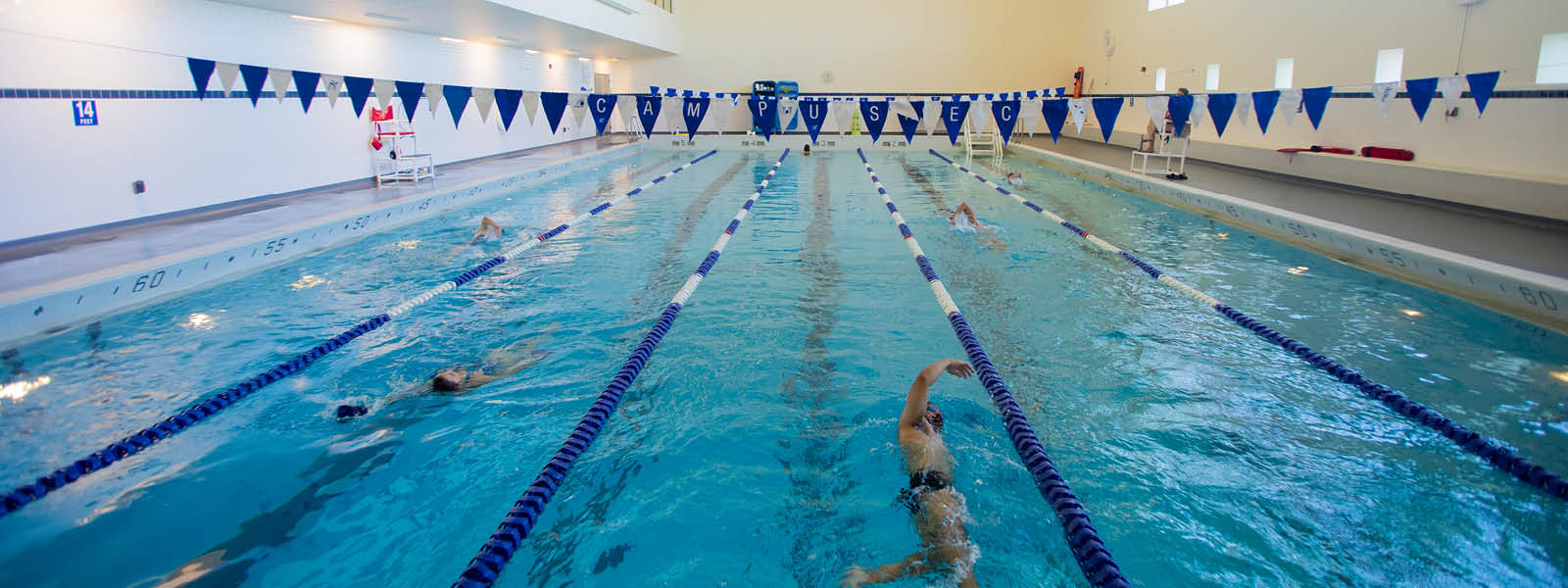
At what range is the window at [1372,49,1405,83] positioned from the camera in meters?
8.51

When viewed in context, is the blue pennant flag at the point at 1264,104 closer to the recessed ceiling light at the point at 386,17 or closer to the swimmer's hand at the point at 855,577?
the swimmer's hand at the point at 855,577

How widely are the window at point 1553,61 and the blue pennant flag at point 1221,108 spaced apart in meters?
2.45

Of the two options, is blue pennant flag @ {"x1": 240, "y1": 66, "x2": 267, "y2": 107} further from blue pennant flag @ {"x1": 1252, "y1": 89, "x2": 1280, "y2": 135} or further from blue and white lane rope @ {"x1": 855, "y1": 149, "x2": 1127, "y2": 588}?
blue pennant flag @ {"x1": 1252, "y1": 89, "x2": 1280, "y2": 135}

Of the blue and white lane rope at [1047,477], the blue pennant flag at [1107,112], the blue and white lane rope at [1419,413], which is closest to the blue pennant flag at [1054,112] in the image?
the blue pennant flag at [1107,112]

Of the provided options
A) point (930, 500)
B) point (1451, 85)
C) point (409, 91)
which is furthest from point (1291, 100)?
point (409, 91)

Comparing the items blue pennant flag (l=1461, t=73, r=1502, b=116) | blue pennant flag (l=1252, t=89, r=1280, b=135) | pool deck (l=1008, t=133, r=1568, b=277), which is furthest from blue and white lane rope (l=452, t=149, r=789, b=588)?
blue pennant flag (l=1461, t=73, r=1502, b=116)

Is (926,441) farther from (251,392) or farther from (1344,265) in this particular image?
(1344,265)

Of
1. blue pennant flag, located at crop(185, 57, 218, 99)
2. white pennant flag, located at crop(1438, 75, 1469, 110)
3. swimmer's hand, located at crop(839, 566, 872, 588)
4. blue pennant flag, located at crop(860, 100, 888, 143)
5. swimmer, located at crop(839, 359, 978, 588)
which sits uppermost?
blue pennant flag, located at crop(185, 57, 218, 99)

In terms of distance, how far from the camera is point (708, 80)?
68.1ft

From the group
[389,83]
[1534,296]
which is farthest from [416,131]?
[1534,296]

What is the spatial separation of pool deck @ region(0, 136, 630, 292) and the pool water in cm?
70

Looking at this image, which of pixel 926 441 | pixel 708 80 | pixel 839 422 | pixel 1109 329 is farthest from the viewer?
pixel 708 80

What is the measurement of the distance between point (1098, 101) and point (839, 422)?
6707mm

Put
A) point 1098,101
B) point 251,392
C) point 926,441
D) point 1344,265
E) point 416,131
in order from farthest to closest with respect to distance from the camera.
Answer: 1. point 416,131
2. point 1098,101
3. point 1344,265
4. point 251,392
5. point 926,441
